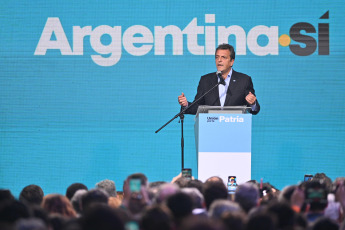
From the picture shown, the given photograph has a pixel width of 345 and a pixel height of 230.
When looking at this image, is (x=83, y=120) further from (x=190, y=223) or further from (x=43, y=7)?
(x=190, y=223)

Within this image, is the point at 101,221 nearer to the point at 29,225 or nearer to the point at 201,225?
the point at 29,225

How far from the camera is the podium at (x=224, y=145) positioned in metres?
6.28

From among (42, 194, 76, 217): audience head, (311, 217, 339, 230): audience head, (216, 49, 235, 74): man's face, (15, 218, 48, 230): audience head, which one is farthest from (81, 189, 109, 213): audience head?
(216, 49, 235, 74): man's face

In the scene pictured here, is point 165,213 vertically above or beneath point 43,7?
beneath

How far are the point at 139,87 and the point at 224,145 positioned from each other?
101 inches

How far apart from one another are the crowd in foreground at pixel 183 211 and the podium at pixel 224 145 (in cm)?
99

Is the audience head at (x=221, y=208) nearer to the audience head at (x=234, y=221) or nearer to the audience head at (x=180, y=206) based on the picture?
the audience head at (x=180, y=206)

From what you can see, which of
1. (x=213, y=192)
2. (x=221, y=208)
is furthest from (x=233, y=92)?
(x=221, y=208)

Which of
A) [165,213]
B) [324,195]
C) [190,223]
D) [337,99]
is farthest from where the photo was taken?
[337,99]

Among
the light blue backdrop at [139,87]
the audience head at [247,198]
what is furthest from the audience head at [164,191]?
the light blue backdrop at [139,87]

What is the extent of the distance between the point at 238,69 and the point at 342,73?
4.62 feet

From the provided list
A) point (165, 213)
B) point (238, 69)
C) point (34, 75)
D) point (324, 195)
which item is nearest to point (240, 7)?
point (238, 69)

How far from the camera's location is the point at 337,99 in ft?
27.7

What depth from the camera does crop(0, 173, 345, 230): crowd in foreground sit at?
3.13 meters
